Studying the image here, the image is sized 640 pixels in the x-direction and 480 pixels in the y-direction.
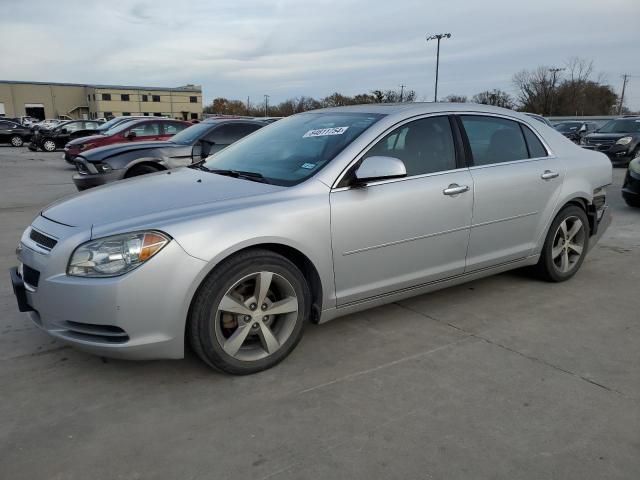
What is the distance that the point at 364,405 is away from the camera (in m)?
2.71

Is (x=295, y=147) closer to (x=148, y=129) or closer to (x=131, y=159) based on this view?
(x=131, y=159)

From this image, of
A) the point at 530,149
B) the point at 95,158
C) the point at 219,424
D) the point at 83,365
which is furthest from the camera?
the point at 95,158

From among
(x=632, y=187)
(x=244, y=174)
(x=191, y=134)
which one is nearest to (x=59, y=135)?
(x=191, y=134)

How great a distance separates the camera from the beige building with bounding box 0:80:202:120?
261 ft

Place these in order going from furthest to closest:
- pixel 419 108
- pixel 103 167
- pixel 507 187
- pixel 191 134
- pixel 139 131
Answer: pixel 139 131 → pixel 191 134 → pixel 103 167 → pixel 507 187 → pixel 419 108

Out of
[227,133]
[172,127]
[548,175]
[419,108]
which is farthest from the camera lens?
[172,127]

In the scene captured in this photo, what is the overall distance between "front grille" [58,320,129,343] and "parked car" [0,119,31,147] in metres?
31.0

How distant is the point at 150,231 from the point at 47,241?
67 cm

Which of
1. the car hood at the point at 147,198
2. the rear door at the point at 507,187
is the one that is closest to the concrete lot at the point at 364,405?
the rear door at the point at 507,187

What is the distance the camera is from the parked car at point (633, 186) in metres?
8.23

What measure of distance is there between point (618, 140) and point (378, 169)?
49.9 feet

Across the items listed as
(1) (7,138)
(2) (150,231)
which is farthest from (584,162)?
(1) (7,138)

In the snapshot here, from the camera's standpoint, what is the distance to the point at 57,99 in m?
83.8

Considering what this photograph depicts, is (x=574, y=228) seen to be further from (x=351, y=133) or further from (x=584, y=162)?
(x=351, y=133)
